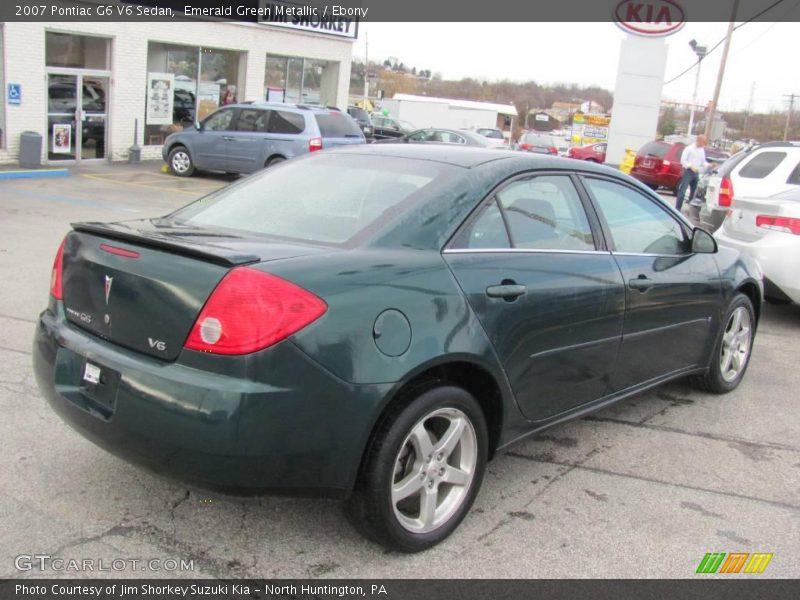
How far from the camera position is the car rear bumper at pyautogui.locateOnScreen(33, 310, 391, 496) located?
2604 mm

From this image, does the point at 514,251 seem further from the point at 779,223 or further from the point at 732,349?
the point at 779,223

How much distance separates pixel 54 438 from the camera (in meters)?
3.93

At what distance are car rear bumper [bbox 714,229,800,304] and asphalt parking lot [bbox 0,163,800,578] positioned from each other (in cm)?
234

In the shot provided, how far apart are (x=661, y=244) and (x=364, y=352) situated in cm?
252

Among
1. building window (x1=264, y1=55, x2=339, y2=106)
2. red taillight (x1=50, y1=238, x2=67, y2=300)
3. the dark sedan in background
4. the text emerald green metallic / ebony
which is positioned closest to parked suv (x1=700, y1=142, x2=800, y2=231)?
the text emerald green metallic / ebony

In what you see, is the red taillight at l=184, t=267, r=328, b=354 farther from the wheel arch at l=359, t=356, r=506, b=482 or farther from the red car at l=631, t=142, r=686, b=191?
the red car at l=631, t=142, r=686, b=191

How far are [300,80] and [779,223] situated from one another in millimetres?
19265

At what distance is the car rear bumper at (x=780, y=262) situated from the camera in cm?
708

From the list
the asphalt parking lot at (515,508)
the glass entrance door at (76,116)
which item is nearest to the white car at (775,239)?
the asphalt parking lot at (515,508)

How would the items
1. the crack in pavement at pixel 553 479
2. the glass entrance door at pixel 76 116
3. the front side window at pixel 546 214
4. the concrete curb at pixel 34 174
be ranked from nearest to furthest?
1. the crack in pavement at pixel 553 479
2. the front side window at pixel 546 214
3. the concrete curb at pixel 34 174
4. the glass entrance door at pixel 76 116

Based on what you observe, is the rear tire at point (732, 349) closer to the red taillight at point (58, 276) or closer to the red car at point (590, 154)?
the red taillight at point (58, 276)

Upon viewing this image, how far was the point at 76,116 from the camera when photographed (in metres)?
18.0

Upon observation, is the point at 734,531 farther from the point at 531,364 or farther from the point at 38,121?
the point at 38,121
